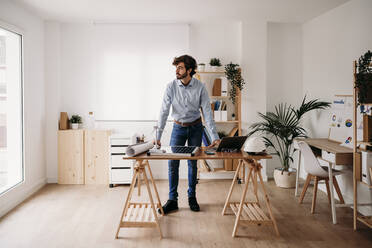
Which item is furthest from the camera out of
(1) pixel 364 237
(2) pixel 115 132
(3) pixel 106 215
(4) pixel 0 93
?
(2) pixel 115 132

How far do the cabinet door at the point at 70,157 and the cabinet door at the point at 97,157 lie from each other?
0.10 metres

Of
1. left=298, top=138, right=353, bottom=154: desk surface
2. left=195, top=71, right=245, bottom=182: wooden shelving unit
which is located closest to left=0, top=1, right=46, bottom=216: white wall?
left=195, top=71, right=245, bottom=182: wooden shelving unit

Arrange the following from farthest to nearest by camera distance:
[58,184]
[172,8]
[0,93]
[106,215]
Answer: [58,184] → [172,8] → [0,93] → [106,215]

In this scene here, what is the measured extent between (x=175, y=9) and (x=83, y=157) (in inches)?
104

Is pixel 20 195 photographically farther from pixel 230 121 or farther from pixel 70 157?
pixel 230 121

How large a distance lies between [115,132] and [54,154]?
103 centimetres

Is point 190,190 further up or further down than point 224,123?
further down

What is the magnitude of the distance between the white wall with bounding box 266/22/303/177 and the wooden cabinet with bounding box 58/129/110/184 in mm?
2900

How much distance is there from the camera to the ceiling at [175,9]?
3.86 metres

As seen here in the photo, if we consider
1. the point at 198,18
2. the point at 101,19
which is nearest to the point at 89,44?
the point at 101,19

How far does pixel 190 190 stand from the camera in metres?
3.48

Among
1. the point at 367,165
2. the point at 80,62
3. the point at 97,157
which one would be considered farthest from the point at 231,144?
the point at 80,62

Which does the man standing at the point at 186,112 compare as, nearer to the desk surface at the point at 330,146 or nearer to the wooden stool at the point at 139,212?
the wooden stool at the point at 139,212

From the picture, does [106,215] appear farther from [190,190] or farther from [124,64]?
[124,64]
